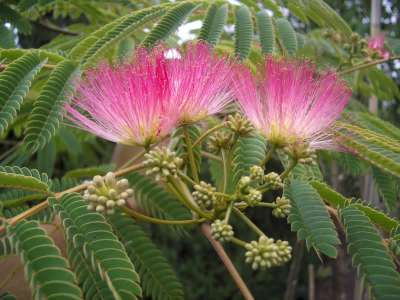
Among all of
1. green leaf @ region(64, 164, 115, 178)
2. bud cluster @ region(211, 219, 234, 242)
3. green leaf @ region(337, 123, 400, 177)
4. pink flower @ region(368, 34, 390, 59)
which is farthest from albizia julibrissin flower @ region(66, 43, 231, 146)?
pink flower @ region(368, 34, 390, 59)

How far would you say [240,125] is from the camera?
4.98 ft

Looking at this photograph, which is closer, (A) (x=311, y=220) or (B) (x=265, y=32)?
(A) (x=311, y=220)

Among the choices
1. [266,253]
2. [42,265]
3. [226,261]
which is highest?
[42,265]

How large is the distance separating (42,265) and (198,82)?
0.70 metres

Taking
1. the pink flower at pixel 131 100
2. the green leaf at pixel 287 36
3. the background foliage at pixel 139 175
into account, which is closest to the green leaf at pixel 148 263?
the background foliage at pixel 139 175

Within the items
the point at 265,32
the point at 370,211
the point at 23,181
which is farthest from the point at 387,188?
the point at 23,181

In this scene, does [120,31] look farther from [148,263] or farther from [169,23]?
[148,263]

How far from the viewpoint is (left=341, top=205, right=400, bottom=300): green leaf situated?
3.47ft

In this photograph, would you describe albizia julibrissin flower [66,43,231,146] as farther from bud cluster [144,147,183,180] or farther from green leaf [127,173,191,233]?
green leaf [127,173,191,233]

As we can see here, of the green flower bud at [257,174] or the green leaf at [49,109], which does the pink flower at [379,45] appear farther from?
the green leaf at [49,109]

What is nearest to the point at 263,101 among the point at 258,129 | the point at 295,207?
the point at 258,129

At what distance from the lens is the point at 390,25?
4.60 metres

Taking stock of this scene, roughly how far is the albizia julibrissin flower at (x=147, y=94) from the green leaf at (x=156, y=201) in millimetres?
404

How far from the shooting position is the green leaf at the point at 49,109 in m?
1.33
